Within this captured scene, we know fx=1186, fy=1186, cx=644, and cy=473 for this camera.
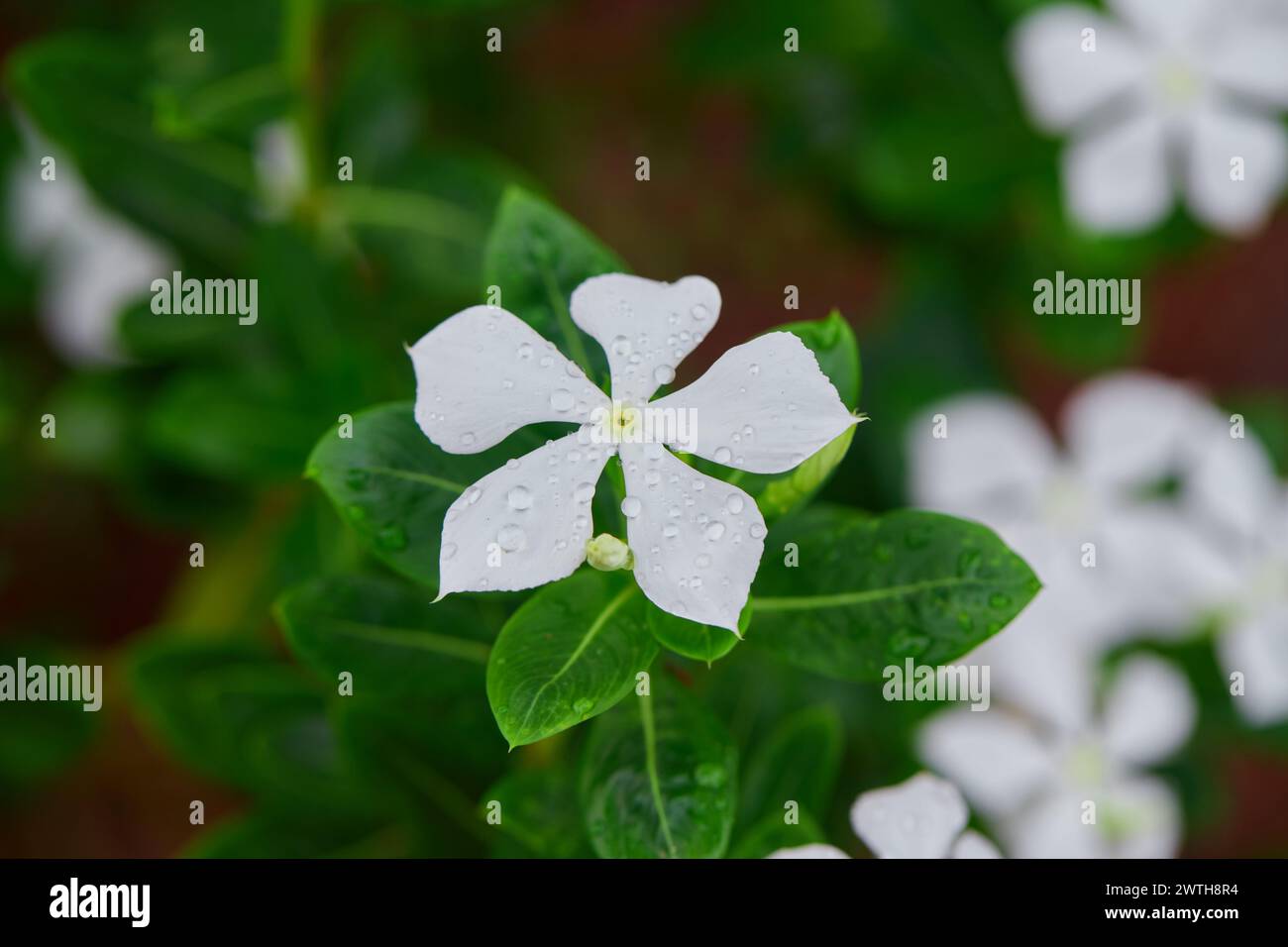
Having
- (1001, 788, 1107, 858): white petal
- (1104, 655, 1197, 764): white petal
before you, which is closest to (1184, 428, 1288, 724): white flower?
(1104, 655, 1197, 764): white petal

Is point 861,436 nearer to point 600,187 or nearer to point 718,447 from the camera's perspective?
point 600,187

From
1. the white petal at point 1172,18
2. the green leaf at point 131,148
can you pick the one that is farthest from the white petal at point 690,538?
the white petal at point 1172,18

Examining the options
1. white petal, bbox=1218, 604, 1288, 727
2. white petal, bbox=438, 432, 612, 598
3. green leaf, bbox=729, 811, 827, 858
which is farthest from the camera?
white petal, bbox=1218, 604, 1288, 727

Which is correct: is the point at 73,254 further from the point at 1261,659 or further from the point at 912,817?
the point at 1261,659

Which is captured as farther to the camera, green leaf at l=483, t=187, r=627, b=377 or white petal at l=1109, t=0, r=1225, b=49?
white petal at l=1109, t=0, r=1225, b=49

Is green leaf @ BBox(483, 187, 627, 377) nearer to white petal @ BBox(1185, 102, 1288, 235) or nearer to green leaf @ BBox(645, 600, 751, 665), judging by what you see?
green leaf @ BBox(645, 600, 751, 665)

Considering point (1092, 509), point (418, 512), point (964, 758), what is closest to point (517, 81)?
point (1092, 509)

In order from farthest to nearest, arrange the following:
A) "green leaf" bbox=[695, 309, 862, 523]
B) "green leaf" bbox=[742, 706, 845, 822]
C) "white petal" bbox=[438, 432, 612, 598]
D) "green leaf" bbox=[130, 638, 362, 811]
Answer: "green leaf" bbox=[130, 638, 362, 811] < "green leaf" bbox=[742, 706, 845, 822] < "green leaf" bbox=[695, 309, 862, 523] < "white petal" bbox=[438, 432, 612, 598]
